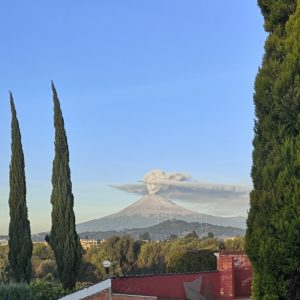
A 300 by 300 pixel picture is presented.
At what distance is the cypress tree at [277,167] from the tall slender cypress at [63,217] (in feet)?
45.5

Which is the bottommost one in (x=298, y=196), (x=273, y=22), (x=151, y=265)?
(x=151, y=265)

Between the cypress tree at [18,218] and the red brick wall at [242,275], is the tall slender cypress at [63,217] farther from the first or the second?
the red brick wall at [242,275]

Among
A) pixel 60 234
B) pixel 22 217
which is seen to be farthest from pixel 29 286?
pixel 22 217

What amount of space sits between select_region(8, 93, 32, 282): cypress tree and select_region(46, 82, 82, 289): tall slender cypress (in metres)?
1.35

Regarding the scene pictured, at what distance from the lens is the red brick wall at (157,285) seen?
36.1 ft

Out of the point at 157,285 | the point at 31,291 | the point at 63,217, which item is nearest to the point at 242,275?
the point at 157,285

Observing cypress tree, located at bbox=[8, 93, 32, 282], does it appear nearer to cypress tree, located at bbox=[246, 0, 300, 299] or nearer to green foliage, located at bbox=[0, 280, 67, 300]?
green foliage, located at bbox=[0, 280, 67, 300]

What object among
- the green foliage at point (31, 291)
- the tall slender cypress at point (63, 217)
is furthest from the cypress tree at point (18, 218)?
the green foliage at point (31, 291)

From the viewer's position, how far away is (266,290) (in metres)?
6.85

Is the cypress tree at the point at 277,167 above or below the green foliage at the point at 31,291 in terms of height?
above

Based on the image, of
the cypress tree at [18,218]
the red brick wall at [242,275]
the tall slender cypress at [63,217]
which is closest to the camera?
the red brick wall at [242,275]

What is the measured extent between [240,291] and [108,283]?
4642 millimetres

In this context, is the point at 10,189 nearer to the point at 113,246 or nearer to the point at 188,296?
the point at 188,296

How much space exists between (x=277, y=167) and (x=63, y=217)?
48.7 feet
